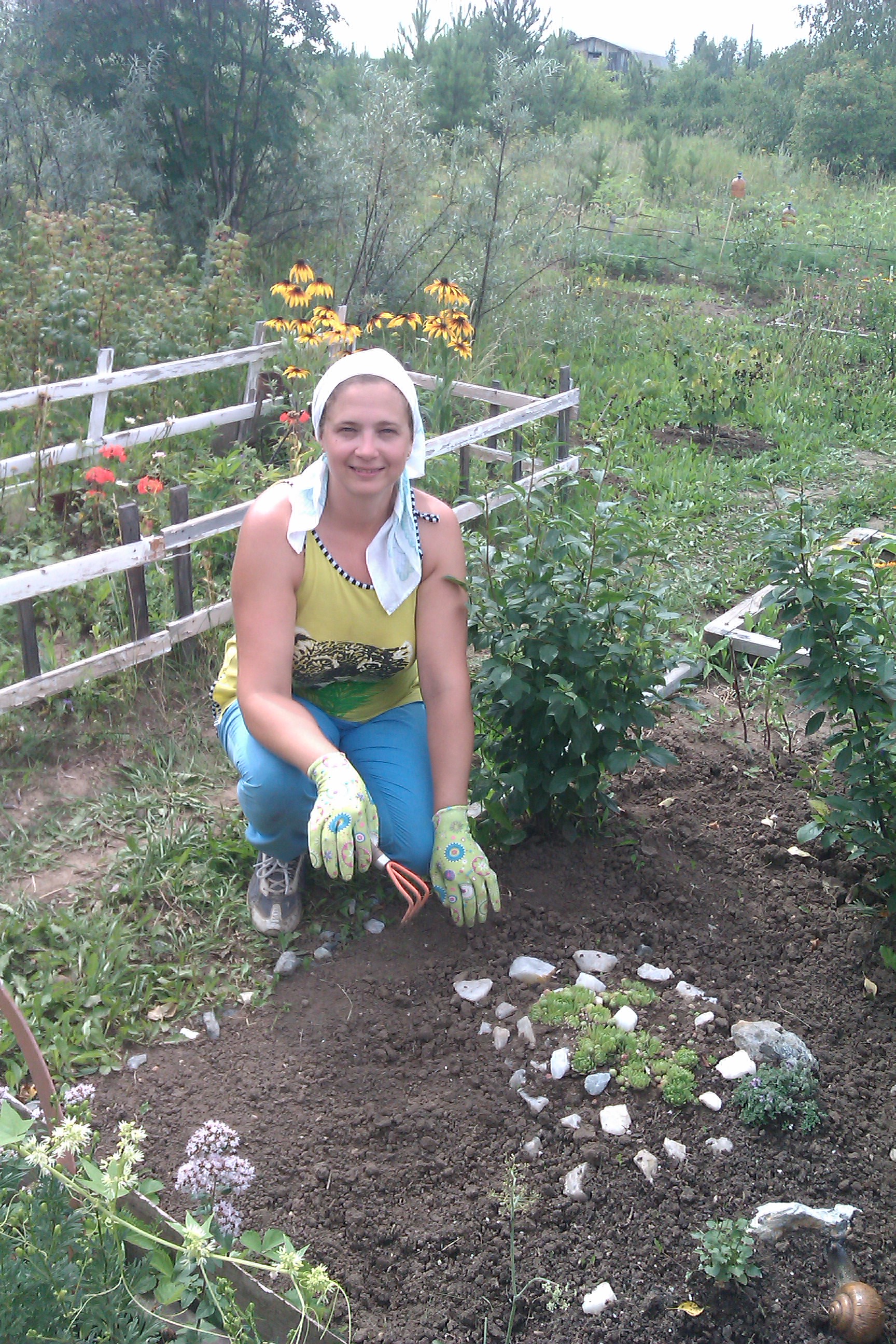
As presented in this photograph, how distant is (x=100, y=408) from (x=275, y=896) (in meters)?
2.70

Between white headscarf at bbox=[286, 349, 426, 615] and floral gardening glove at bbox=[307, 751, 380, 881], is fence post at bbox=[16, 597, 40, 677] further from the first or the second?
floral gardening glove at bbox=[307, 751, 380, 881]

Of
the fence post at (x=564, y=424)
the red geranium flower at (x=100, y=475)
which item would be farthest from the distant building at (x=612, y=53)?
the red geranium flower at (x=100, y=475)

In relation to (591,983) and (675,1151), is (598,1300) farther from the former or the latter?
(591,983)

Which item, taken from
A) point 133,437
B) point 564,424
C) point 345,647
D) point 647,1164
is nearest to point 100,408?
point 133,437

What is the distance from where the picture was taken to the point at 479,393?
5.55 m

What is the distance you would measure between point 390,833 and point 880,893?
4.07 ft

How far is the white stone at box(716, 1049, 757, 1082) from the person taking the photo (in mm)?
2166

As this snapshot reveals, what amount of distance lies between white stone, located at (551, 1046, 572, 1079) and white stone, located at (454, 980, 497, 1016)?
0.80ft

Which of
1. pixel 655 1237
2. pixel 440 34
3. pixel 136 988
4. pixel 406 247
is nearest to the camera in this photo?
pixel 655 1237

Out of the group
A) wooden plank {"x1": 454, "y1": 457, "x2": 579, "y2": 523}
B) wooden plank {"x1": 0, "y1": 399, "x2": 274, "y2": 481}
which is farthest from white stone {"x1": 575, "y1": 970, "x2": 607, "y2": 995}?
wooden plank {"x1": 0, "y1": 399, "x2": 274, "y2": 481}

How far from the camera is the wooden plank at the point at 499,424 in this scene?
455 cm

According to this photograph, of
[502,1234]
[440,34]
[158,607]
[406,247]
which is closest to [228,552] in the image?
[158,607]

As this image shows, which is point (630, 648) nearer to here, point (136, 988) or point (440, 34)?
point (136, 988)

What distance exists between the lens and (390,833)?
9.11ft
